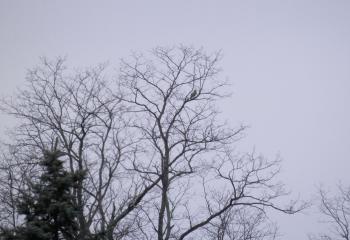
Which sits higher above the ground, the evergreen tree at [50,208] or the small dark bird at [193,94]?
the small dark bird at [193,94]

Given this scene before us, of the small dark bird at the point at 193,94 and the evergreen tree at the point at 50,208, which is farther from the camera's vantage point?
the small dark bird at the point at 193,94

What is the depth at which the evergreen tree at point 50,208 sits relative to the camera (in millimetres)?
8781

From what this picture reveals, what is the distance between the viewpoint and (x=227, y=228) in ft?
61.6

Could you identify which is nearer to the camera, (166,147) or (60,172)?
(60,172)

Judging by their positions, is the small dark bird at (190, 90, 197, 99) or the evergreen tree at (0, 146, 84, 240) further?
the small dark bird at (190, 90, 197, 99)

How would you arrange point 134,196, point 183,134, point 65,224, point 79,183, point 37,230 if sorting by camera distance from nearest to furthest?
point 37,230, point 65,224, point 79,183, point 134,196, point 183,134

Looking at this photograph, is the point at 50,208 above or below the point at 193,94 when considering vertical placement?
below

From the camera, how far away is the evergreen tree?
28.8 ft

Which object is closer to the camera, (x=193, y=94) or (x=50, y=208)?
(x=50, y=208)

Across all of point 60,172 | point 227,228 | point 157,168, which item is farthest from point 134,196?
point 227,228

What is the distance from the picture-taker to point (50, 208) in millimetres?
8930

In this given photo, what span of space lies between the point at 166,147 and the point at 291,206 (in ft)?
15.6

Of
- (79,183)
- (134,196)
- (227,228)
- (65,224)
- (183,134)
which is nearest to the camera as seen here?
(65,224)

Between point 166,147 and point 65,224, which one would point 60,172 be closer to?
point 65,224
